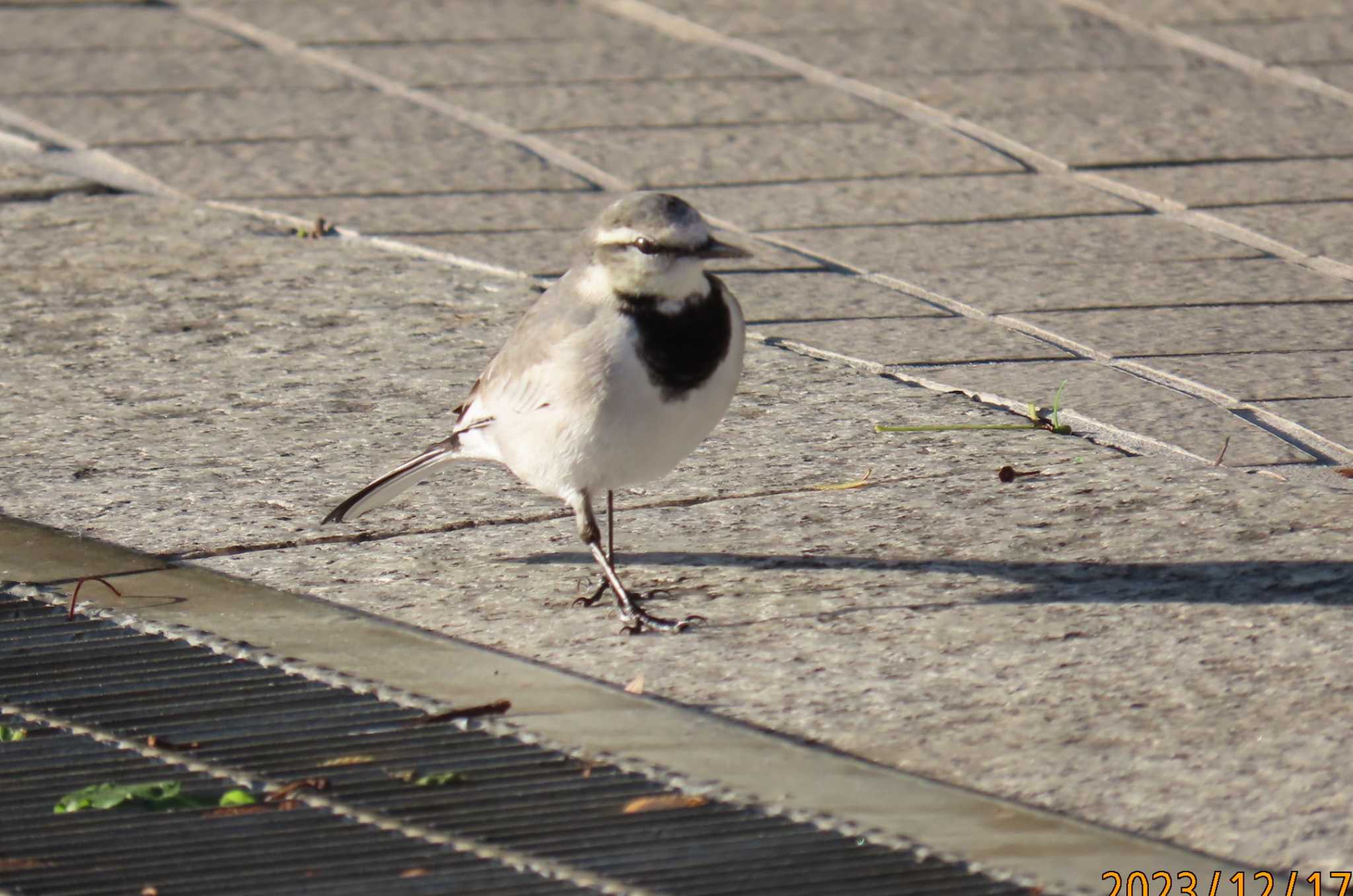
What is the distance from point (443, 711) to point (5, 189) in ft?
14.9

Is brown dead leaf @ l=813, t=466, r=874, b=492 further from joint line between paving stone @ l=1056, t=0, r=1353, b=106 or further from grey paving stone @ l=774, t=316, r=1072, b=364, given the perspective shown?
joint line between paving stone @ l=1056, t=0, r=1353, b=106

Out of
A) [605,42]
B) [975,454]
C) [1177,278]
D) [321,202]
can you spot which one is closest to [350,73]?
[605,42]

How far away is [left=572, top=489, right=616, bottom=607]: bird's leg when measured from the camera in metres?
4.53

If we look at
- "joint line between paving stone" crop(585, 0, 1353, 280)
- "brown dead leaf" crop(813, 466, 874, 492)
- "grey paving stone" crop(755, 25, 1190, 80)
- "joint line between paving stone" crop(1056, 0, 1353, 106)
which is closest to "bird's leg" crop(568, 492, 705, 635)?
"brown dead leaf" crop(813, 466, 874, 492)

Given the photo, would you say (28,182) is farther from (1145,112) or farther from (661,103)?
(1145,112)

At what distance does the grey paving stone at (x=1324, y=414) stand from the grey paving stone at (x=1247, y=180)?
2.07 meters

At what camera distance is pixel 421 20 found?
1040cm

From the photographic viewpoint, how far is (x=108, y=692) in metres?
4.07

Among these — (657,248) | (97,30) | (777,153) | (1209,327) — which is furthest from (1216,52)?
(657,248)

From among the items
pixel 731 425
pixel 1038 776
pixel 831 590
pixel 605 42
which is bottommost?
pixel 1038 776

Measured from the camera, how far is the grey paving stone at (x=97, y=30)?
32.7 ft

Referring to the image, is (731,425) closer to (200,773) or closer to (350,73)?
(200,773)

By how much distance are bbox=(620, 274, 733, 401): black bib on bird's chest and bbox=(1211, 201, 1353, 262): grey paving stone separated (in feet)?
11.0

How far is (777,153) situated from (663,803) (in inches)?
199
